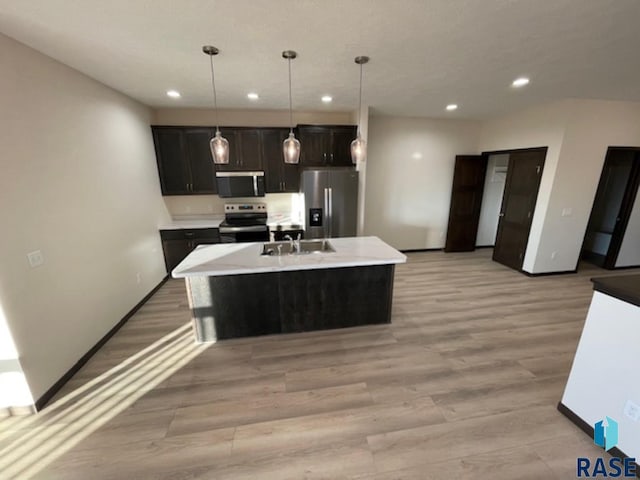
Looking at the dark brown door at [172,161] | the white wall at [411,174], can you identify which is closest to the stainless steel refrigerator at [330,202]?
the white wall at [411,174]

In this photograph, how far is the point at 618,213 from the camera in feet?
14.6

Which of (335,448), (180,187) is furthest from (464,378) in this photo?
(180,187)

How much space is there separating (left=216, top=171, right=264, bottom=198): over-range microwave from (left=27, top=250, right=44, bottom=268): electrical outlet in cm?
256

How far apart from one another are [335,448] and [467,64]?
3466 millimetres

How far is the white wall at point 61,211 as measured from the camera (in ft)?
6.01

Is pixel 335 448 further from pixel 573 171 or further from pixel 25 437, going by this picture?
pixel 573 171

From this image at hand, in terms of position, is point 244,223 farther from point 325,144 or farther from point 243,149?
point 325,144

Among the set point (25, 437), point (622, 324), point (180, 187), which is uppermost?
point (180, 187)

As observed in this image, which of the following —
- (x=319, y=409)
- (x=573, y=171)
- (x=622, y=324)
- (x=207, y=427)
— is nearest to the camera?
(x=622, y=324)

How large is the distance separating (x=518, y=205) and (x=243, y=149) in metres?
5.00

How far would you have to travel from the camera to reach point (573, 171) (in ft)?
12.7

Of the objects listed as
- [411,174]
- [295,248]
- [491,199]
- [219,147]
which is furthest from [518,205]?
[219,147]

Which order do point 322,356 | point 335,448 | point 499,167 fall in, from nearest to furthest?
point 335,448, point 322,356, point 499,167

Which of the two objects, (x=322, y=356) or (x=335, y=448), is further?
(x=322, y=356)
